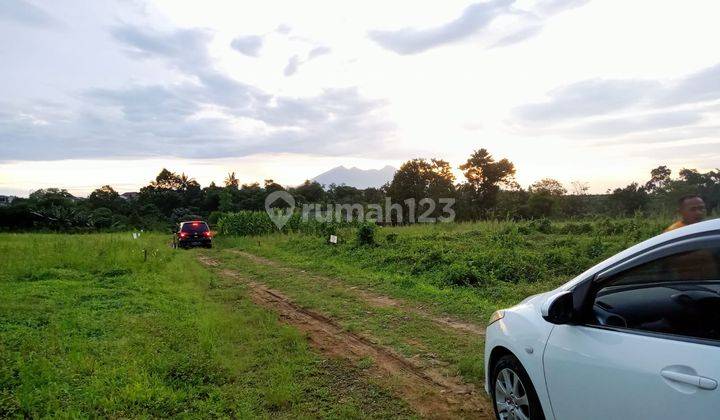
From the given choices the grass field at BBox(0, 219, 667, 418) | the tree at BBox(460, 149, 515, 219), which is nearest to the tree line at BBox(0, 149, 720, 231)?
the tree at BBox(460, 149, 515, 219)

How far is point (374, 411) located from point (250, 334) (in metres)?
2.77

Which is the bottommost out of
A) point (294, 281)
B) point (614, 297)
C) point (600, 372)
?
point (294, 281)

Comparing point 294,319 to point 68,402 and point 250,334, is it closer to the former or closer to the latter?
point 250,334

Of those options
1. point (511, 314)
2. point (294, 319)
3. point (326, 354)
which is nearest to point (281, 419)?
point (326, 354)

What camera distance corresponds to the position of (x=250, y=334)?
6.21m

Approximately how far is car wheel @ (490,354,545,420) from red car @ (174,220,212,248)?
2143 cm

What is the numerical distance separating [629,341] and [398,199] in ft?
145

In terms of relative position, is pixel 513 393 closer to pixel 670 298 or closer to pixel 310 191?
pixel 670 298

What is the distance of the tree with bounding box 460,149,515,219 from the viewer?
46344mm

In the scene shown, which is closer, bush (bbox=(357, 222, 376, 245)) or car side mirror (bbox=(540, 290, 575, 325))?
car side mirror (bbox=(540, 290, 575, 325))

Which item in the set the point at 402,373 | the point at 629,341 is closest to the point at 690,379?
the point at 629,341

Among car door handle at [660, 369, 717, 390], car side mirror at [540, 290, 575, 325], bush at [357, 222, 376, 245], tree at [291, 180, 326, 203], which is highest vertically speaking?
tree at [291, 180, 326, 203]

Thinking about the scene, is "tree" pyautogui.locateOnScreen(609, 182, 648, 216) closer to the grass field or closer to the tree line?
the tree line

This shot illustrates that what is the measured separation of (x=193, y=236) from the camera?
22.9 m
